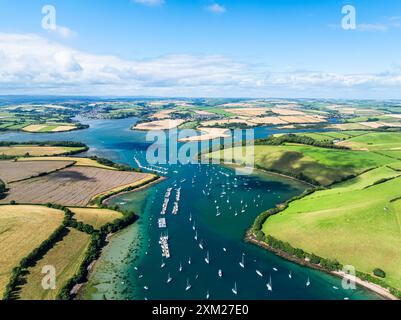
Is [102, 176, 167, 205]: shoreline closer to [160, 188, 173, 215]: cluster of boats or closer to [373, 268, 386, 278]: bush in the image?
[160, 188, 173, 215]: cluster of boats

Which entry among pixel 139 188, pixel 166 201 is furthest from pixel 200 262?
pixel 139 188

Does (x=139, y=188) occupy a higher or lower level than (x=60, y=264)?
→ higher

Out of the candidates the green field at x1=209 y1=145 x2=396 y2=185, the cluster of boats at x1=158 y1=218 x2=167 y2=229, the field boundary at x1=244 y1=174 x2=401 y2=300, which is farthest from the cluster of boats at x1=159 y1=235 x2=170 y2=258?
the green field at x1=209 y1=145 x2=396 y2=185

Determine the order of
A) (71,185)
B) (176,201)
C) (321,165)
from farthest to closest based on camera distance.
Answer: (321,165)
(71,185)
(176,201)

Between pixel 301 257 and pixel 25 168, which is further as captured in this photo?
pixel 25 168

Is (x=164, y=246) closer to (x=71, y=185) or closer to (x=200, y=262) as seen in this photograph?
(x=200, y=262)
